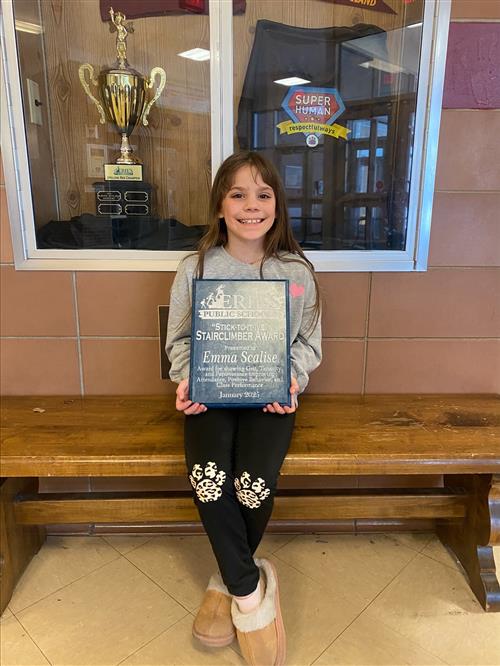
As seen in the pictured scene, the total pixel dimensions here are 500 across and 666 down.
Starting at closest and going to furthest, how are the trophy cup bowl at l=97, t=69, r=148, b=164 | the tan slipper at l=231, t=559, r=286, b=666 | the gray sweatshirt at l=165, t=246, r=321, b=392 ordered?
the tan slipper at l=231, t=559, r=286, b=666, the gray sweatshirt at l=165, t=246, r=321, b=392, the trophy cup bowl at l=97, t=69, r=148, b=164

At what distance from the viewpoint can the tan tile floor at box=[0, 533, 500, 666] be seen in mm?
1323

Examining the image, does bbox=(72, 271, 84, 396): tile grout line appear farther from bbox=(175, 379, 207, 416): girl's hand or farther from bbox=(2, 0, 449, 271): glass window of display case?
bbox=(175, 379, 207, 416): girl's hand

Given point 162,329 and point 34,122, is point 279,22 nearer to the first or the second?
point 34,122

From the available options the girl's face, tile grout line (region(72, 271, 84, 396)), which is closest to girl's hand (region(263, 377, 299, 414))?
the girl's face

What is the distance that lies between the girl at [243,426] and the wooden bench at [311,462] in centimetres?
11

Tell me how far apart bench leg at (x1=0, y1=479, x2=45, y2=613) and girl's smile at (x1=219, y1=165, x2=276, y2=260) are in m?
1.09

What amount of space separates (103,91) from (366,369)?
135cm

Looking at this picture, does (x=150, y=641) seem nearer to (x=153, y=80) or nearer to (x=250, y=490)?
(x=250, y=490)

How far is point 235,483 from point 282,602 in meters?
0.50

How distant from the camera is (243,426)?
1.38 meters

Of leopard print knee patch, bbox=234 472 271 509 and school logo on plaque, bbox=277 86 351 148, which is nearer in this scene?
leopard print knee patch, bbox=234 472 271 509

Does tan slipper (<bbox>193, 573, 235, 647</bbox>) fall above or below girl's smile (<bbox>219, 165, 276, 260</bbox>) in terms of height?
below

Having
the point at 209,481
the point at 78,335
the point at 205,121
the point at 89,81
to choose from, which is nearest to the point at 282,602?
the point at 209,481

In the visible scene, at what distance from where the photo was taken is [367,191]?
68.4 inches
